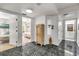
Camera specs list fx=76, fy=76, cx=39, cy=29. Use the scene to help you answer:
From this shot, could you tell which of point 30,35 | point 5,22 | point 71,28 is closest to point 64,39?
point 71,28

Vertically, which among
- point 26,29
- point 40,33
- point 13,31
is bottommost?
point 40,33

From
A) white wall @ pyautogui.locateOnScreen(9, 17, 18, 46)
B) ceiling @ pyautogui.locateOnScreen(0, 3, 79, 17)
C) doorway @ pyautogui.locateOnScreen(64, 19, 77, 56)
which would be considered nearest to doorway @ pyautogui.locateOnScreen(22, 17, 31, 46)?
white wall @ pyautogui.locateOnScreen(9, 17, 18, 46)

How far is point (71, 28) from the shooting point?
16.7 ft

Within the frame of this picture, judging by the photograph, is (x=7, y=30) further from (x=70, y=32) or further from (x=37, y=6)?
(x=70, y=32)

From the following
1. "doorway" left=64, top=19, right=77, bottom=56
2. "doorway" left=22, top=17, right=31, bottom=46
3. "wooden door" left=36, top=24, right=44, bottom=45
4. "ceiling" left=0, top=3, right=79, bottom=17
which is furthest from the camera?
"doorway" left=64, top=19, right=77, bottom=56

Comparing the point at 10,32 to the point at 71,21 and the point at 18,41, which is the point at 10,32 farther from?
the point at 71,21

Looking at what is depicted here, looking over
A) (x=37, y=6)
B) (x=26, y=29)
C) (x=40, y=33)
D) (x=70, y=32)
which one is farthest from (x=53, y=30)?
(x=37, y=6)

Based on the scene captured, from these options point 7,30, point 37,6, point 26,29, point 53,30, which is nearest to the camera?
point 37,6

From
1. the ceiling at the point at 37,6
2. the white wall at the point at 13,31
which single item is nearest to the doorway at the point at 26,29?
the white wall at the point at 13,31

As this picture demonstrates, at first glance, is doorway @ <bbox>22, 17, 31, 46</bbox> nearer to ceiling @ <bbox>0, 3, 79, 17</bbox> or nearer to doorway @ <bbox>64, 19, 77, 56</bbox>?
ceiling @ <bbox>0, 3, 79, 17</bbox>

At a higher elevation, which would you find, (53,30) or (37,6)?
(37,6)

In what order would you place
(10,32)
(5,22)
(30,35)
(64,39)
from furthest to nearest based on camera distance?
(64,39) < (30,35) < (10,32) < (5,22)

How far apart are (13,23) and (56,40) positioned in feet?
8.89

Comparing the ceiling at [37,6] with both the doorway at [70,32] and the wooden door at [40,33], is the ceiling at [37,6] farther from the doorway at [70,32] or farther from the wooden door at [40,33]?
the doorway at [70,32]
